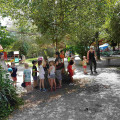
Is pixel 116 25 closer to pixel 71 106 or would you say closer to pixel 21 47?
pixel 71 106

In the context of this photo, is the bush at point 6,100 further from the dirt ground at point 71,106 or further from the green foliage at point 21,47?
the green foliage at point 21,47

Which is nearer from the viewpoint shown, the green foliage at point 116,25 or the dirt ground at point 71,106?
the dirt ground at point 71,106

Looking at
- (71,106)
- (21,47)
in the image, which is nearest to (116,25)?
(71,106)

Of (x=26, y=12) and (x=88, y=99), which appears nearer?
(x=88, y=99)

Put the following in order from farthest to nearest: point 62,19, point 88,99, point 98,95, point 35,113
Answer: point 62,19, point 98,95, point 88,99, point 35,113

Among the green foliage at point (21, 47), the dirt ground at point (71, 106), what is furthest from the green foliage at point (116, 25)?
the green foliage at point (21, 47)

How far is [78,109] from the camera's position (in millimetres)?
4480

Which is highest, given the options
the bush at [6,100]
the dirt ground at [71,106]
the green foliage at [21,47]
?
the green foliage at [21,47]

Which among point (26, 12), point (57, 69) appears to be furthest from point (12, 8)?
point (57, 69)

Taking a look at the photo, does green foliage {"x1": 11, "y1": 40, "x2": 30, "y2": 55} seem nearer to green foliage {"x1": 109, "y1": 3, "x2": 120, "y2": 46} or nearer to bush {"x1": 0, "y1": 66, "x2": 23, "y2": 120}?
green foliage {"x1": 109, "y1": 3, "x2": 120, "y2": 46}

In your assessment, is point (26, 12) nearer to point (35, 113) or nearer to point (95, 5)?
point (95, 5)

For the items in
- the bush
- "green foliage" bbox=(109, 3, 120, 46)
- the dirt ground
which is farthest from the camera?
"green foliage" bbox=(109, 3, 120, 46)

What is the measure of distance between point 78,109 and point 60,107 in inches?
22.3

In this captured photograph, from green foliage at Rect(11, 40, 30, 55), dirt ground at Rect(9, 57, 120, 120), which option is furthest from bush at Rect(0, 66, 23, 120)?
green foliage at Rect(11, 40, 30, 55)
